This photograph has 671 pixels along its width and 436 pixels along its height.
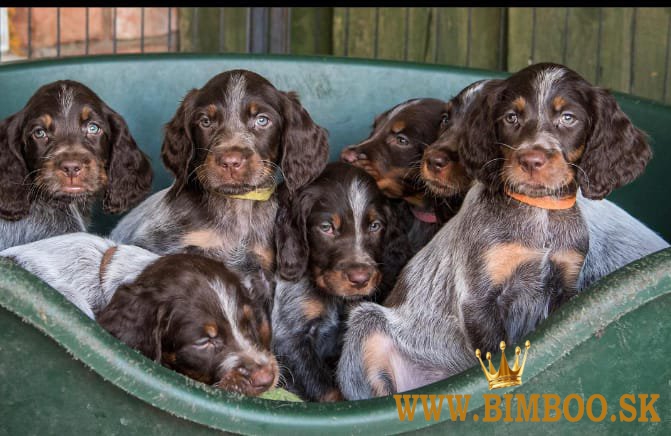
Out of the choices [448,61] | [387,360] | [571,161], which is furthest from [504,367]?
[448,61]

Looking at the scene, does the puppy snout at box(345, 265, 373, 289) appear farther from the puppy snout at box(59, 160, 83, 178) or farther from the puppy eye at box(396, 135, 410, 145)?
the puppy snout at box(59, 160, 83, 178)

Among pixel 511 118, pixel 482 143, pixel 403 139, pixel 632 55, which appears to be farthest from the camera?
pixel 632 55

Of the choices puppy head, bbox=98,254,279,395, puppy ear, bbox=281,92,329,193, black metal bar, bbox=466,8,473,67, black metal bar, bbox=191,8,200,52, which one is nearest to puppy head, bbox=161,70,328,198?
puppy ear, bbox=281,92,329,193

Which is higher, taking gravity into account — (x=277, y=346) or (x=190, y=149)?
(x=190, y=149)

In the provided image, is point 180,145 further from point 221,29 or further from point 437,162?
point 221,29

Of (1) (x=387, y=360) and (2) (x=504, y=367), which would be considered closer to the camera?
(2) (x=504, y=367)

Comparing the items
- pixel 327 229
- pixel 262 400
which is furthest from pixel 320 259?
pixel 262 400

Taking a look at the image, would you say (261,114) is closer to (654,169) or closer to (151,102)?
(151,102)
